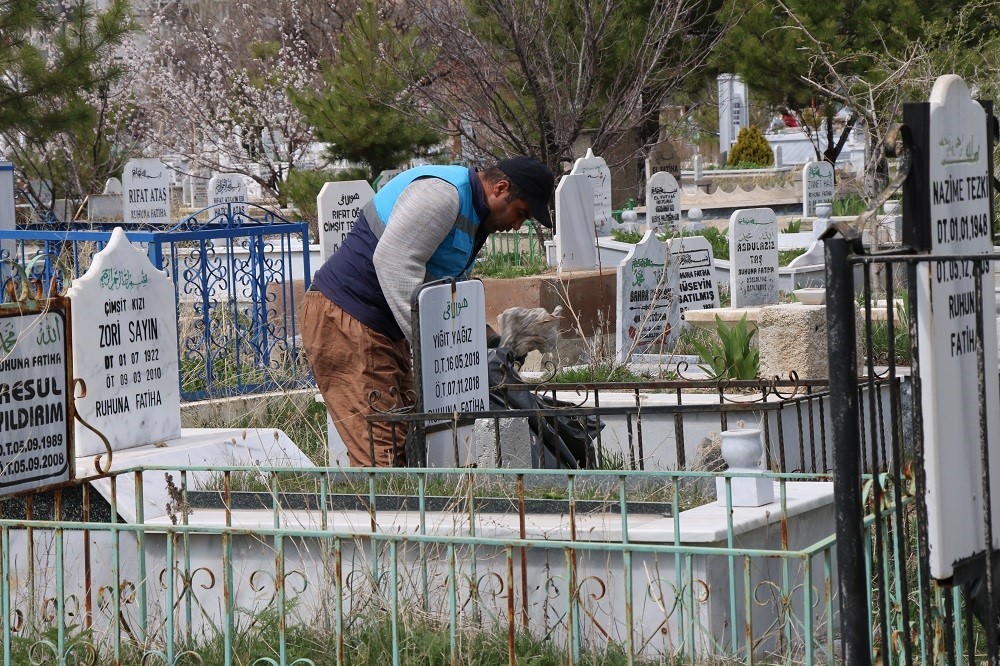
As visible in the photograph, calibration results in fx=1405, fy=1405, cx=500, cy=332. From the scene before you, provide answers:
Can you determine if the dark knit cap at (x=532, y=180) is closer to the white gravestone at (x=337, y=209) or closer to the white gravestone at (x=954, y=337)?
the white gravestone at (x=954, y=337)

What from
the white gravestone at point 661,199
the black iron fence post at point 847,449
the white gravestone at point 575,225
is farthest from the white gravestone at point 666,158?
the black iron fence post at point 847,449

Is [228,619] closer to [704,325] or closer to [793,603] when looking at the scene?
[793,603]

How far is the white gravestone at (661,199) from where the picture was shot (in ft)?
59.2

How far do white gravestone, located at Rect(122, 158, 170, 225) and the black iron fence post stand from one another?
16194 mm

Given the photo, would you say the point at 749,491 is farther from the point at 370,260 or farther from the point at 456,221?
Answer: the point at 370,260

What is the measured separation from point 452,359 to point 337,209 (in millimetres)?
6146

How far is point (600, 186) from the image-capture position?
55.7 ft

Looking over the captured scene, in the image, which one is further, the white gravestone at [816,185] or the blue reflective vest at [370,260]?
the white gravestone at [816,185]

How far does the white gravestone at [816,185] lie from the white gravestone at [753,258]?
885 centimetres

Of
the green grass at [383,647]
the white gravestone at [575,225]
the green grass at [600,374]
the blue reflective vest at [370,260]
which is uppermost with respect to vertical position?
the white gravestone at [575,225]

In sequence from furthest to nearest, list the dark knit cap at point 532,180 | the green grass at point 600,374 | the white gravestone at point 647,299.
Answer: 1. the white gravestone at point 647,299
2. the green grass at point 600,374
3. the dark knit cap at point 532,180

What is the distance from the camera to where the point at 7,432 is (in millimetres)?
4535

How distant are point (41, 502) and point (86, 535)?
0.93 m

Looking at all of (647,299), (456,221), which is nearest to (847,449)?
(456,221)
